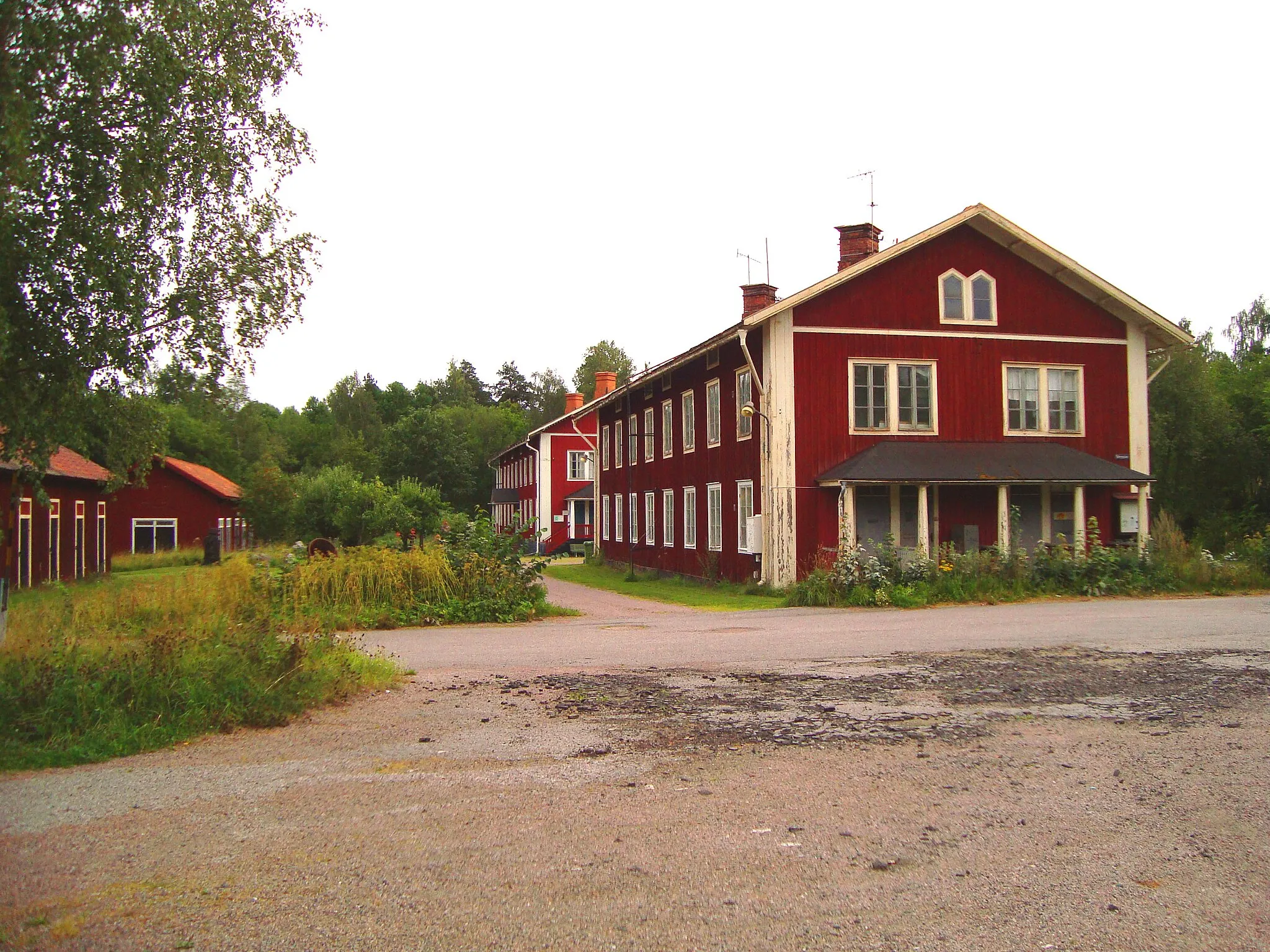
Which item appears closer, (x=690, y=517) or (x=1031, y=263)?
(x=1031, y=263)

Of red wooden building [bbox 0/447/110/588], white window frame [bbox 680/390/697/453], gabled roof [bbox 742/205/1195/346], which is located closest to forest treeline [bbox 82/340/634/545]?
red wooden building [bbox 0/447/110/588]

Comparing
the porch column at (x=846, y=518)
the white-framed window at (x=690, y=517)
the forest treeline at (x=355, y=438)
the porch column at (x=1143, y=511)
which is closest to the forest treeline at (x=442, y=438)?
the forest treeline at (x=355, y=438)

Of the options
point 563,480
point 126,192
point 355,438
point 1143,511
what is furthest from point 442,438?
point 126,192

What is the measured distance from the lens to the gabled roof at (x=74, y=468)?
90.4 feet

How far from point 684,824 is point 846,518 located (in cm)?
1769

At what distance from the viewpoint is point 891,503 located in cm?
2381

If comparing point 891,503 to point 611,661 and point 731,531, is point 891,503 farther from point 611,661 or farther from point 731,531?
point 611,661

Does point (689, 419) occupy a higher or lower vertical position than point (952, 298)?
lower

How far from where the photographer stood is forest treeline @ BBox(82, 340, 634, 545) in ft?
39.9

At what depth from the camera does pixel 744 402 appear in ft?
84.1

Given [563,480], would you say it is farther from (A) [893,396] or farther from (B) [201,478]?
(A) [893,396]

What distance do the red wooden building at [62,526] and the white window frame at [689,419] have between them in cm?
1558

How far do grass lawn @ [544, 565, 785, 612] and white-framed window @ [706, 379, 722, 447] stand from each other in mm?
3776

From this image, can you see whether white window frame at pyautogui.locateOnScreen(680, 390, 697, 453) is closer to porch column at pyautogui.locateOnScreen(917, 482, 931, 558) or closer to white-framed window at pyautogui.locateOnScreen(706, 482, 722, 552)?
white-framed window at pyautogui.locateOnScreen(706, 482, 722, 552)
